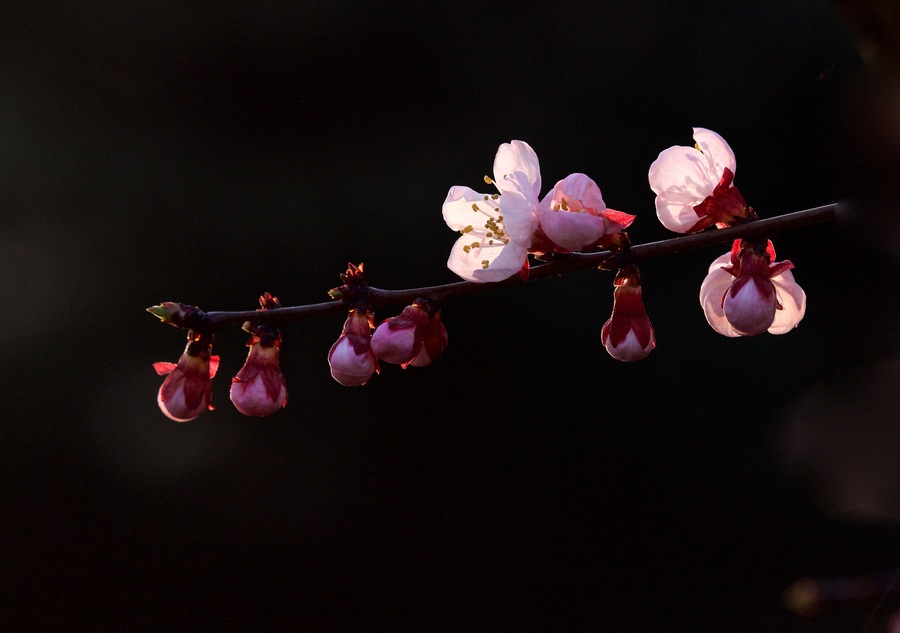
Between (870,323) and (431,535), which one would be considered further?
(431,535)

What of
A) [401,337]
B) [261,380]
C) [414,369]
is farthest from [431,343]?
[414,369]

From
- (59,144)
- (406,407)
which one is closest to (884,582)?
(406,407)

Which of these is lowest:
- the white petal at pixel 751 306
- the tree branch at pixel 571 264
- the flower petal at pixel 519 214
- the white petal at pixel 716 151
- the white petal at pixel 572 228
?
the white petal at pixel 751 306

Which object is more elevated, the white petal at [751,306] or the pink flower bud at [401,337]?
the pink flower bud at [401,337]

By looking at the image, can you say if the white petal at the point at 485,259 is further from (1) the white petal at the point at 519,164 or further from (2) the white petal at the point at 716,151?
(2) the white petal at the point at 716,151

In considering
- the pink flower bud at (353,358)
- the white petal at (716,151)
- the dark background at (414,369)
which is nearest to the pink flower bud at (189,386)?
the pink flower bud at (353,358)

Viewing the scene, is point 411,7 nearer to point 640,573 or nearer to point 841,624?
point 640,573

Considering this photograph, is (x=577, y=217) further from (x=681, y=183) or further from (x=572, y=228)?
(x=681, y=183)
